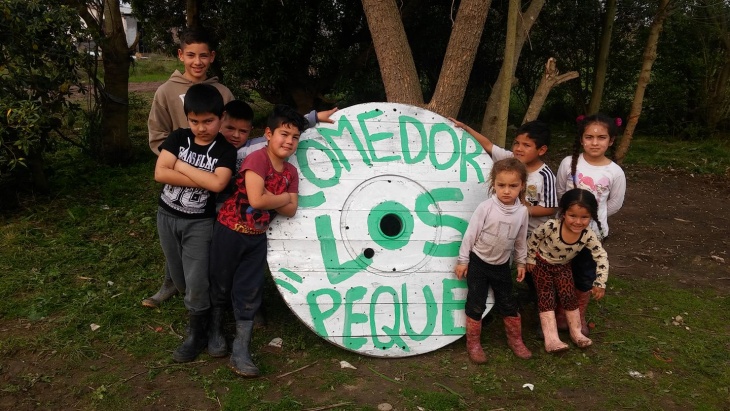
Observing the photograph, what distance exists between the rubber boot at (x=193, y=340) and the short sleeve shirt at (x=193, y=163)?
612 millimetres

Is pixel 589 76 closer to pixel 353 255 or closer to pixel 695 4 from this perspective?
pixel 695 4

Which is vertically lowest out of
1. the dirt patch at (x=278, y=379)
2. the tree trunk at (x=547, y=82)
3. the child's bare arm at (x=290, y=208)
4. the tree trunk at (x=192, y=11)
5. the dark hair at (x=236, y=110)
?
the dirt patch at (x=278, y=379)

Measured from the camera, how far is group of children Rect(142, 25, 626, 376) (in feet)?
10.1

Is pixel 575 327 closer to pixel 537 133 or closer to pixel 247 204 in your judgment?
pixel 537 133

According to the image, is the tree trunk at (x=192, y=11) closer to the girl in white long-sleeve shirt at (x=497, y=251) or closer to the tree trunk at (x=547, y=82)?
the tree trunk at (x=547, y=82)

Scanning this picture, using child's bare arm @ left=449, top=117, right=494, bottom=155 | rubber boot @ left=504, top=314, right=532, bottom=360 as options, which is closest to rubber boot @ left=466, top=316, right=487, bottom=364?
rubber boot @ left=504, top=314, right=532, bottom=360

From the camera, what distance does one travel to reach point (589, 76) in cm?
1080

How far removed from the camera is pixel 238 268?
10.5 ft

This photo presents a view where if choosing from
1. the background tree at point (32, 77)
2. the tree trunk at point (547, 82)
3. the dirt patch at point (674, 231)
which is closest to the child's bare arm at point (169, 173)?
the background tree at point (32, 77)

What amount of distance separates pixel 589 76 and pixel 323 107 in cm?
517

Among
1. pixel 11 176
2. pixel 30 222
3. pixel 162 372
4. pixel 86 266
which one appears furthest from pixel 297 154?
pixel 11 176

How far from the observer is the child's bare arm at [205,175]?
3010mm

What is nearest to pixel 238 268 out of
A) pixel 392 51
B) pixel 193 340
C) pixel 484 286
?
pixel 193 340

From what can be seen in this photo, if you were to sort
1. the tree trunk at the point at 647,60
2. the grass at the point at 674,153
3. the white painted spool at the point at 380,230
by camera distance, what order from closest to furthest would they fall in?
the white painted spool at the point at 380,230
the tree trunk at the point at 647,60
the grass at the point at 674,153
